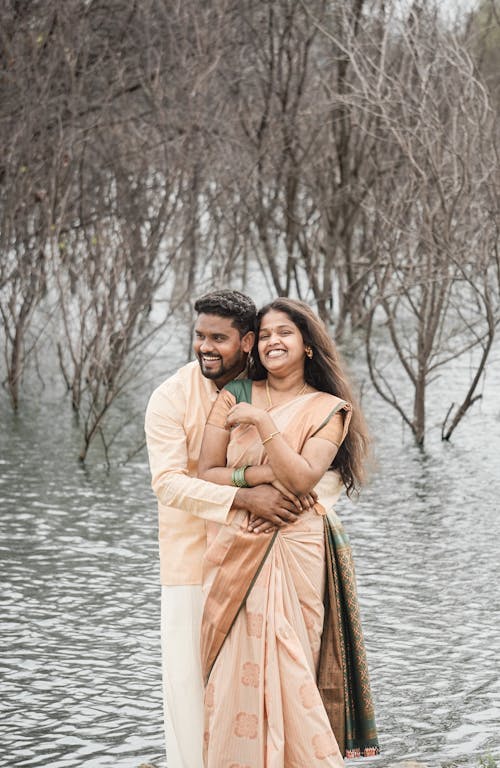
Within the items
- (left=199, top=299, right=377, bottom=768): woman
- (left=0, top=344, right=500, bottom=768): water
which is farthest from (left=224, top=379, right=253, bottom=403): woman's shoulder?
(left=0, top=344, right=500, bottom=768): water

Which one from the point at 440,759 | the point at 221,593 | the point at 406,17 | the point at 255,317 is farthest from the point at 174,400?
the point at 406,17

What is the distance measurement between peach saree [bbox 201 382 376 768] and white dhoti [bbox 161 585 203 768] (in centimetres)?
10

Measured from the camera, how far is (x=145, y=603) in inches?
276

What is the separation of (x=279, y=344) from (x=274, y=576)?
26.4 inches

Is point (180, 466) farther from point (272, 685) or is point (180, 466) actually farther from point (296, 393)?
point (272, 685)

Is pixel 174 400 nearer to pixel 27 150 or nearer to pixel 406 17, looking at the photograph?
pixel 406 17

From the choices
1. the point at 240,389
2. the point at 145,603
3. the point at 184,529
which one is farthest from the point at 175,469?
the point at 145,603

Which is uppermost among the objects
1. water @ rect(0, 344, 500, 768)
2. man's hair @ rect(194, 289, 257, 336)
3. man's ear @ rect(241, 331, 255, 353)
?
man's hair @ rect(194, 289, 257, 336)

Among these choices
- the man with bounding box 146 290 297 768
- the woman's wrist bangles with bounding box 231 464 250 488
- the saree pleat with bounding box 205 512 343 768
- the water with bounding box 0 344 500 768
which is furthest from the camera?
the water with bounding box 0 344 500 768

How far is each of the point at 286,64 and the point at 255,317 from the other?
15.0 metres

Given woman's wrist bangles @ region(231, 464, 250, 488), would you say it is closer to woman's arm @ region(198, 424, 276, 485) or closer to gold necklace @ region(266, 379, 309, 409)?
woman's arm @ region(198, 424, 276, 485)

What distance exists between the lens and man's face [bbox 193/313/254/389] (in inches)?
150

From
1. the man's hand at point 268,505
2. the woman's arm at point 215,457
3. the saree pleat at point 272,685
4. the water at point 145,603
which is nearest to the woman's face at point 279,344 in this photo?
the woman's arm at point 215,457

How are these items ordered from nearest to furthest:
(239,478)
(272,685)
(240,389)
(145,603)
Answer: (272,685) < (239,478) < (240,389) < (145,603)
